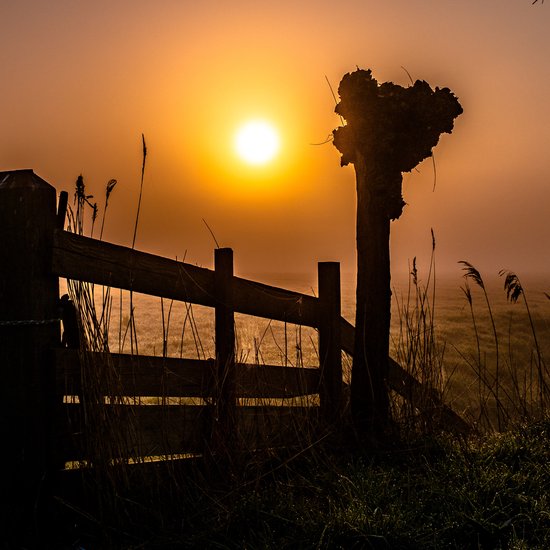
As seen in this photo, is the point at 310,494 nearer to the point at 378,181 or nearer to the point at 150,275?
the point at 150,275

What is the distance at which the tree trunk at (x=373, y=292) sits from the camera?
4.57 meters

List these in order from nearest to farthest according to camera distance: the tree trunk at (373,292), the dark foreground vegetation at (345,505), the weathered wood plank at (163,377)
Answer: the dark foreground vegetation at (345,505) → the weathered wood plank at (163,377) → the tree trunk at (373,292)

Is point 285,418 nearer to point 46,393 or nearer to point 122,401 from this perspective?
point 122,401

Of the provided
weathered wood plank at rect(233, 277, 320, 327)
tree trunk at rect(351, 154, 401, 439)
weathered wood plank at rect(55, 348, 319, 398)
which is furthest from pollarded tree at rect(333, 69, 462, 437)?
weathered wood plank at rect(55, 348, 319, 398)

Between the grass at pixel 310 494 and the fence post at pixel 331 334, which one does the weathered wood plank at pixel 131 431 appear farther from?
the fence post at pixel 331 334

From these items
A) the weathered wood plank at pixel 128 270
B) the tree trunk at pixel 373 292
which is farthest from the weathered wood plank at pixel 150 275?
the tree trunk at pixel 373 292

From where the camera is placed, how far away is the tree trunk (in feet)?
15.0

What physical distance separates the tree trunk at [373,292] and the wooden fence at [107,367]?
457 millimetres

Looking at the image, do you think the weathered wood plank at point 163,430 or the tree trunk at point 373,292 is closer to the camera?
the weathered wood plank at point 163,430

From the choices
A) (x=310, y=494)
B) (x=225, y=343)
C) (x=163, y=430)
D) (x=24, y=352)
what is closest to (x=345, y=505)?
(x=310, y=494)

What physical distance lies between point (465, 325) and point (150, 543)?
38.0ft

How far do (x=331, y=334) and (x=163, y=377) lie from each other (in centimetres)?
157

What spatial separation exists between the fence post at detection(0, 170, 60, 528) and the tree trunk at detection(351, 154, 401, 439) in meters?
2.23

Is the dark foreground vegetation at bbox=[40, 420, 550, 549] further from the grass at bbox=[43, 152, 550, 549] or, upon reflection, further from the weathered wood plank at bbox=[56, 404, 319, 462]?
the weathered wood plank at bbox=[56, 404, 319, 462]
